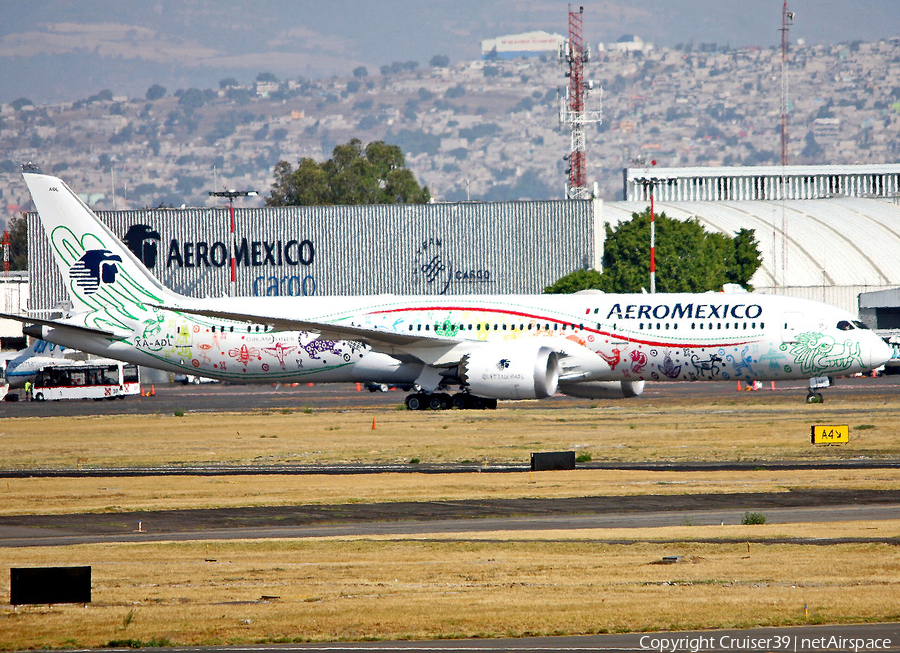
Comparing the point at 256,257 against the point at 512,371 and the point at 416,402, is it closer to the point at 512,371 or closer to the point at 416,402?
the point at 416,402

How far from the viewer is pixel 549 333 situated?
157 ft

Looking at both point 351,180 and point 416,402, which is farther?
point 351,180

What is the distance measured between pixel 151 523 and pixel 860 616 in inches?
538

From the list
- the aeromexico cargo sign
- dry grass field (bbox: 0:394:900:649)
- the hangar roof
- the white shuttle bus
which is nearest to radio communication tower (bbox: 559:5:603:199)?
the hangar roof

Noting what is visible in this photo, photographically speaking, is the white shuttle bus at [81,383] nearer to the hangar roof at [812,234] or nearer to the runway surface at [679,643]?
the hangar roof at [812,234]

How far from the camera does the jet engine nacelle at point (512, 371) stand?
1789 inches

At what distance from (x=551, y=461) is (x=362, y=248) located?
7671 cm

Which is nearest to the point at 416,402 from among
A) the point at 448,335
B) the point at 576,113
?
the point at 448,335

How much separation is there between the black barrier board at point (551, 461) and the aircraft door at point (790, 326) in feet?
60.3

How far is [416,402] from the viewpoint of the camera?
167 ft

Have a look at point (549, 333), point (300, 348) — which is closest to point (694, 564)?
point (549, 333)

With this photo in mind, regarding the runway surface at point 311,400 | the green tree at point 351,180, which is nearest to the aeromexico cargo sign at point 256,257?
the runway surface at point 311,400

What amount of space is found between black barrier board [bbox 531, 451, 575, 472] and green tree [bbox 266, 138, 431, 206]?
146 metres

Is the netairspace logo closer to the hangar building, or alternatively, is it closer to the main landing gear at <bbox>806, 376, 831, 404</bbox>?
the main landing gear at <bbox>806, 376, 831, 404</bbox>
